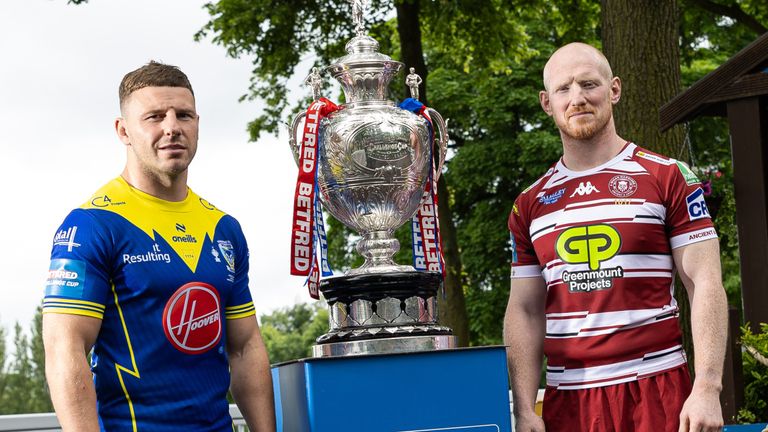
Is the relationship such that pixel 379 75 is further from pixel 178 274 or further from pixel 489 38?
pixel 489 38

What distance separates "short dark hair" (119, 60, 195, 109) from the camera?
3082 mm

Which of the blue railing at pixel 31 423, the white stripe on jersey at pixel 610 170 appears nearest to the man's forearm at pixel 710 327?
the white stripe on jersey at pixel 610 170

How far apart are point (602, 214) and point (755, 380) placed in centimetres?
483

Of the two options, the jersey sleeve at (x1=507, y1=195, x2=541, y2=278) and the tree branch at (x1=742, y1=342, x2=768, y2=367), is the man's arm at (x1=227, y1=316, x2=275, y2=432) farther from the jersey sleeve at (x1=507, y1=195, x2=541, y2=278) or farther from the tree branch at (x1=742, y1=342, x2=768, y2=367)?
the tree branch at (x1=742, y1=342, x2=768, y2=367)

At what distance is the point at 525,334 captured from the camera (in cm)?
372

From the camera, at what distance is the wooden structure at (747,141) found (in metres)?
7.59

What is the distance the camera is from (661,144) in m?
7.55

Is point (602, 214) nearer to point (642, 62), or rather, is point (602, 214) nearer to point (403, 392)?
point (403, 392)

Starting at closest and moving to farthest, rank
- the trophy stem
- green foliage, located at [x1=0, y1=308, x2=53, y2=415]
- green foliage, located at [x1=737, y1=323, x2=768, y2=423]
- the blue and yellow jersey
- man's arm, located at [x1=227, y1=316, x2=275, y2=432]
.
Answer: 1. the blue and yellow jersey
2. man's arm, located at [x1=227, y1=316, x2=275, y2=432]
3. the trophy stem
4. green foliage, located at [x1=737, y1=323, x2=768, y2=423]
5. green foliage, located at [x1=0, y1=308, x2=53, y2=415]

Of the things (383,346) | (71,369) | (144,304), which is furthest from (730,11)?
(71,369)

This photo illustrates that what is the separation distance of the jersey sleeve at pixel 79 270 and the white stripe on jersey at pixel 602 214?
1.47m

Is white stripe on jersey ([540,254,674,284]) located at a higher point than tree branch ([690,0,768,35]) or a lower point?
lower

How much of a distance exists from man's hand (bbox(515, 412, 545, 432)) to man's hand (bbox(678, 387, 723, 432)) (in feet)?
1.45

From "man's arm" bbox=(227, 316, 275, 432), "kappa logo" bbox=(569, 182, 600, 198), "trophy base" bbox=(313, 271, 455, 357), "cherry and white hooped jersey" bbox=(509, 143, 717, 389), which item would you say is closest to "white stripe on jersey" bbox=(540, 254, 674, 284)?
"cherry and white hooped jersey" bbox=(509, 143, 717, 389)
